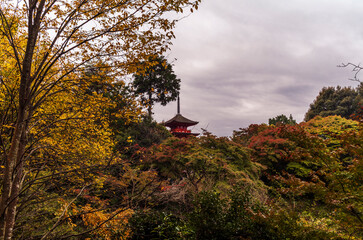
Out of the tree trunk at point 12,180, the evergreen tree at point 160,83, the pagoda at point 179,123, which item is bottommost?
the tree trunk at point 12,180

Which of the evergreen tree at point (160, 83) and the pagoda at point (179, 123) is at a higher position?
the evergreen tree at point (160, 83)

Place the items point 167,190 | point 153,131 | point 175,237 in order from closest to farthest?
point 175,237 < point 167,190 < point 153,131

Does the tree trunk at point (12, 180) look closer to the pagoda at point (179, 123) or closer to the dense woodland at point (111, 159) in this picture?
the dense woodland at point (111, 159)

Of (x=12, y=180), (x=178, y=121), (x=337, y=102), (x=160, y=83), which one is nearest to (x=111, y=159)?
(x=12, y=180)

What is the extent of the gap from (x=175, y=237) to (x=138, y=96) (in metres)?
4.06

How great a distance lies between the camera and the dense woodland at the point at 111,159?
2787mm

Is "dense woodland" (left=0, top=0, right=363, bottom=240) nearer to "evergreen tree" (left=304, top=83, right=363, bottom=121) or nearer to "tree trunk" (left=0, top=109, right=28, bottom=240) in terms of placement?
"tree trunk" (left=0, top=109, right=28, bottom=240)

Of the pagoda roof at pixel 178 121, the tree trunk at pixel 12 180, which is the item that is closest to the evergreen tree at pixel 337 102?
the pagoda roof at pixel 178 121

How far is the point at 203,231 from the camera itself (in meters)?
6.43

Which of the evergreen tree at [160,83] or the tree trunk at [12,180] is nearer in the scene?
the tree trunk at [12,180]

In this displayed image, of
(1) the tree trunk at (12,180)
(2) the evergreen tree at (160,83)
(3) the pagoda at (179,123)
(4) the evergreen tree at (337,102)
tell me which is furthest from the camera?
(4) the evergreen tree at (337,102)

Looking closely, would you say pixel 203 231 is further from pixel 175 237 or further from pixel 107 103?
pixel 107 103

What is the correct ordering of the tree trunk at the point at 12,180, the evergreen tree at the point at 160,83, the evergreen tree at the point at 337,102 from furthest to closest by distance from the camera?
the evergreen tree at the point at 337,102 < the evergreen tree at the point at 160,83 < the tree trunk at the point at 12,180

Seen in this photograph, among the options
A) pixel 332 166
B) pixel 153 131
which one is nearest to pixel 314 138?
pixel 332 166
